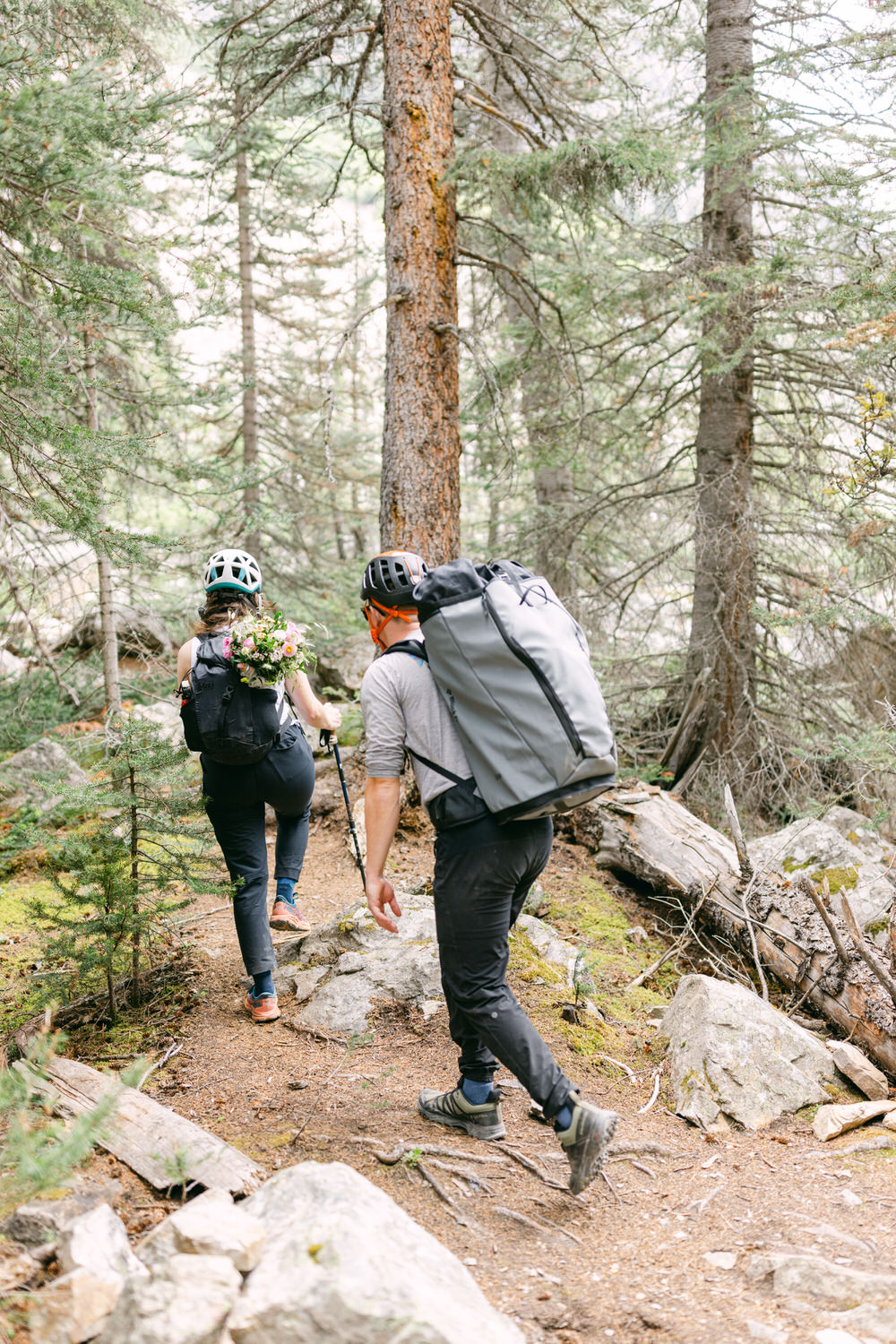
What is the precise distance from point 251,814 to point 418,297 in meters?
4.31

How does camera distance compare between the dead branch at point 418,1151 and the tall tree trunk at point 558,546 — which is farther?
the tall tree trunk at point 558,546

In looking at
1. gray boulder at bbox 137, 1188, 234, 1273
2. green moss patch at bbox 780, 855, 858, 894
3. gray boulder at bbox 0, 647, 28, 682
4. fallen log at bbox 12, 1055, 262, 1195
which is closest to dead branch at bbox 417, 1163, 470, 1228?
fallen log at bbox 12, 1055, 262, 1195

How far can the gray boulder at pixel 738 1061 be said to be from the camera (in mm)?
3945

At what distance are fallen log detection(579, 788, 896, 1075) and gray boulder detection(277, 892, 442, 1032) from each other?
6.42 feet

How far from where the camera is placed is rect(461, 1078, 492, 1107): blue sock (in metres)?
3.56

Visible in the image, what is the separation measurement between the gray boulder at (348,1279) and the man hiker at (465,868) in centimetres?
80

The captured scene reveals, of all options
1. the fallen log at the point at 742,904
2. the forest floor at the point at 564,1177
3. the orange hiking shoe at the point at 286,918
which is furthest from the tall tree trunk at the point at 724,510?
the orange hiking shoe at the point at 286,918

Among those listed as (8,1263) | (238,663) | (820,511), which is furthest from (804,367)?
(8,1263)

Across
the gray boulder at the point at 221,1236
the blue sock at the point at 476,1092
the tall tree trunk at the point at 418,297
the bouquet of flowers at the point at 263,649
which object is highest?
the tall tree trunk at the point at 418,297

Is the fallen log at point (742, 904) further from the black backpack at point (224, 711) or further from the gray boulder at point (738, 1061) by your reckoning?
the black backpack at point (224, 711)

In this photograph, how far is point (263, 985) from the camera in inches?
177

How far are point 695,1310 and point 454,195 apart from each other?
7.17 meters

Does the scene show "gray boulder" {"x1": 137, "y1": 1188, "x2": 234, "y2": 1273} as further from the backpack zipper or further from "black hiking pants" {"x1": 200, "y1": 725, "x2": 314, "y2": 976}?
"black hiking pants" {"x1": 200, "y1": 725, "x2": 314, "y2": 976}

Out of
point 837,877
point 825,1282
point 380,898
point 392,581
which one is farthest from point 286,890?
point 837,877
